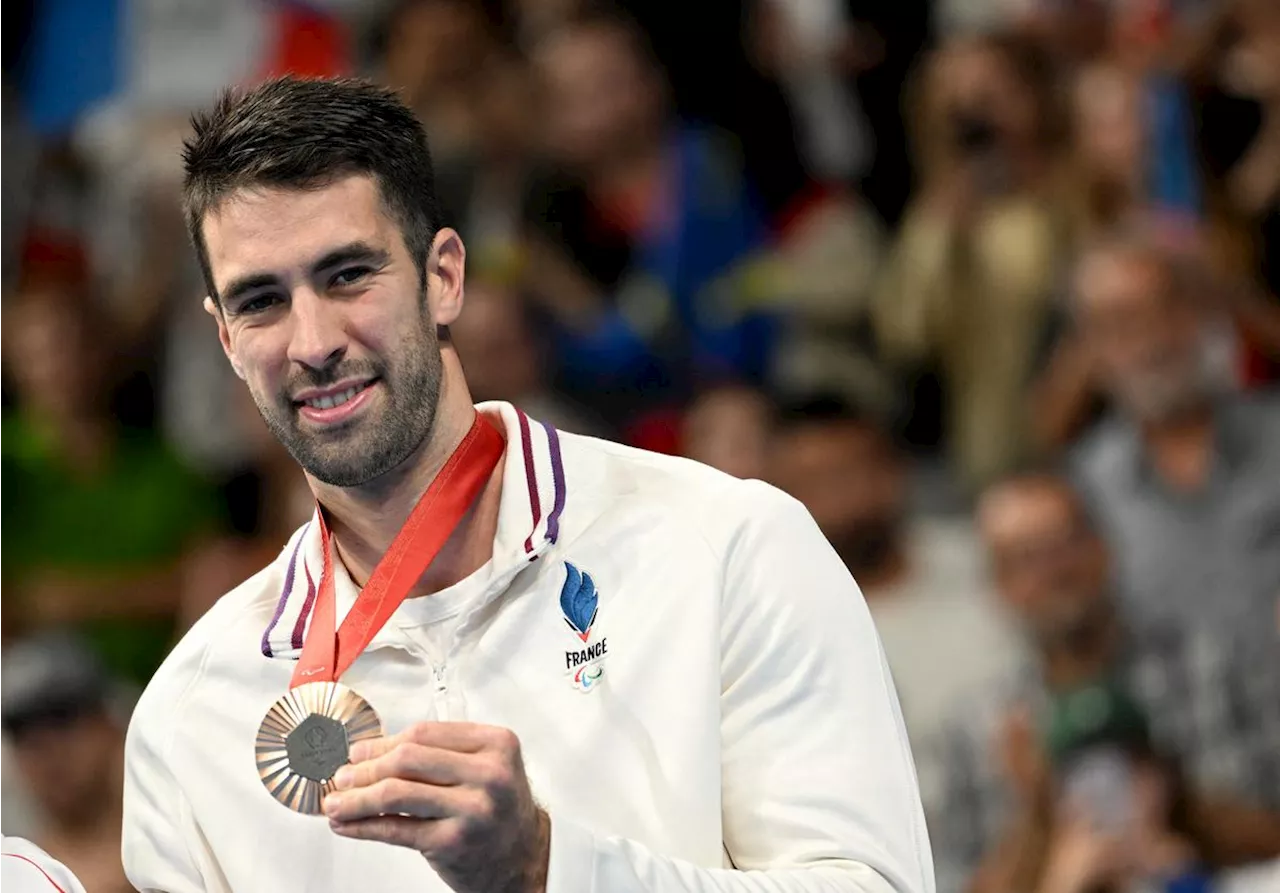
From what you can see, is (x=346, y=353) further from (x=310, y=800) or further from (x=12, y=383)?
(x=12, y=383)

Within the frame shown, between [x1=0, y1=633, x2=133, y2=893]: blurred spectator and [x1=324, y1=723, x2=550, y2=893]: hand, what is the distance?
4.09 meters

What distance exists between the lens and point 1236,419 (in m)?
5.89

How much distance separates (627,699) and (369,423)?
49 cm

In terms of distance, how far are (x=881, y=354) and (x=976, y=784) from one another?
1556 millimetres

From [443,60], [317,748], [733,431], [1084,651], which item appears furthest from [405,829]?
[443,60]

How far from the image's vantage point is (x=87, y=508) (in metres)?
7.02

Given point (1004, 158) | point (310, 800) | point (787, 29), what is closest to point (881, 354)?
point (1004, 158)

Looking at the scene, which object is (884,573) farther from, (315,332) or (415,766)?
(415,766)

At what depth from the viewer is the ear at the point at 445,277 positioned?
9.32ft

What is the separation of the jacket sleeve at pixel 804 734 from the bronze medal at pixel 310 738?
1.17 ft

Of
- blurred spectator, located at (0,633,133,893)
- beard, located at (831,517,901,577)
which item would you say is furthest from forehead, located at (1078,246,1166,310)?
blurred spectator, located at (0,633,133,893)

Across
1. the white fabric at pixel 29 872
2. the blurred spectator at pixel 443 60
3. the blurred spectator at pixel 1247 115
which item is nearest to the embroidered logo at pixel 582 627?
the white fabric at pixel 29 872

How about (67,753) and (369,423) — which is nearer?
(369,423)

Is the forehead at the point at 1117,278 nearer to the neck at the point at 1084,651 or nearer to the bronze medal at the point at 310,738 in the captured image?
the neck at the point at 1084,651
